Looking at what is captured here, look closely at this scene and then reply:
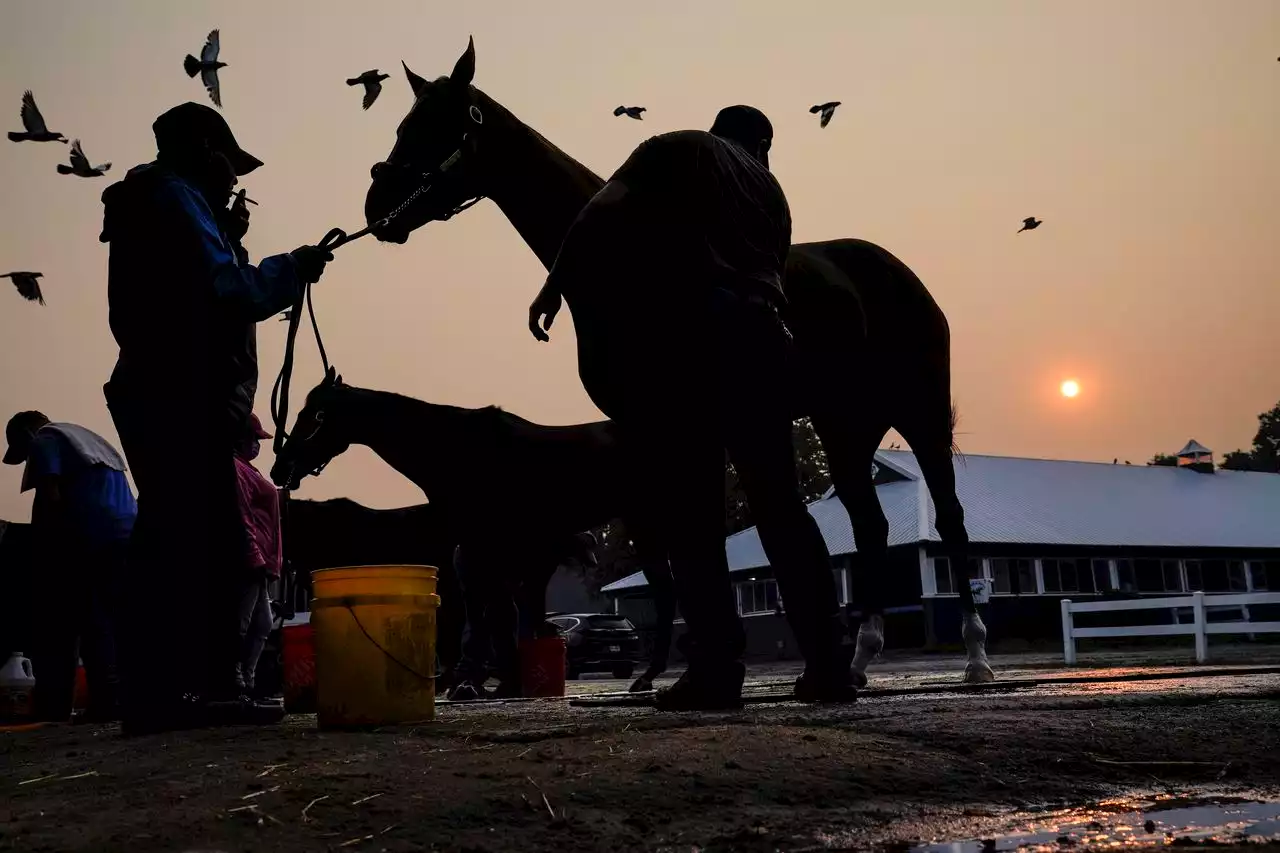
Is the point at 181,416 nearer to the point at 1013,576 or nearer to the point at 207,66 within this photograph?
the point at 207,66

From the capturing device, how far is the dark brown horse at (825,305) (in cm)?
668

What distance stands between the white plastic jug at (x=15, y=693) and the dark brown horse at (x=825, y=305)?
3.88m

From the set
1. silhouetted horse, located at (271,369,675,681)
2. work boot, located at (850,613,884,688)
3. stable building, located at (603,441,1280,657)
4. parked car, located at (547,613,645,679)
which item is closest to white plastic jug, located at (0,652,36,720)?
silhouetted horse, located at (271,369,675,681)

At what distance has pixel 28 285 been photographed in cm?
914

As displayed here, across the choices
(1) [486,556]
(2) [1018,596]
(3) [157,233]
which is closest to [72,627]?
(1) [486,556]

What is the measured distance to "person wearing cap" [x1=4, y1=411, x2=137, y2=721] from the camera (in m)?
7.95

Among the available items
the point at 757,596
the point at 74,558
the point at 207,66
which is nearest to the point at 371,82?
the point at 207,66

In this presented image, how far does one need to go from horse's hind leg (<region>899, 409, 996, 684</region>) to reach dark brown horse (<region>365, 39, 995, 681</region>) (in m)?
0.01

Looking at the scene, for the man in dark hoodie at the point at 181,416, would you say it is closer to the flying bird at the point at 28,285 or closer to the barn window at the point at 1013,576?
the flying bird at the point at 28,285

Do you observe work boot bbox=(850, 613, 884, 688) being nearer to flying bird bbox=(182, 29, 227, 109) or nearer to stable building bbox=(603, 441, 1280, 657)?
flying bird bbox=(182, 29, 227, 109)

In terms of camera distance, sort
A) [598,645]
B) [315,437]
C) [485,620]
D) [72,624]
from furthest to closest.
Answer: [598,645]
[315,437]
[485,620]
[72,624]

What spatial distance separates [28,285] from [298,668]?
3.93 meters

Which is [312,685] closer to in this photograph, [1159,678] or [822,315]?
[822,315]

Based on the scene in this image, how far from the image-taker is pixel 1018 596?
41.7 meters
